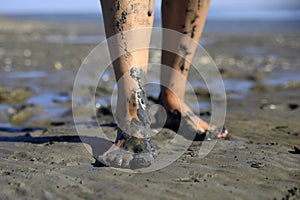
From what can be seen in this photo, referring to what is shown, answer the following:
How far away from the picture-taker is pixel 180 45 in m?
3.12

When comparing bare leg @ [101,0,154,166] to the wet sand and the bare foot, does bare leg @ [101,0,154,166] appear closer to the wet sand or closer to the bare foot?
the wet sand

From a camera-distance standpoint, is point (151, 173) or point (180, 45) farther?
point (180, 45)

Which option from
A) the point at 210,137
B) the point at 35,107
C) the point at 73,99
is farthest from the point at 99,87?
the point at 210,137

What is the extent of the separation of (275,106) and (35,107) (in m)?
2.34

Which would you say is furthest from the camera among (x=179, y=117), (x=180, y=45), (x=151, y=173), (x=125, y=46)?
(x=180, y=45)

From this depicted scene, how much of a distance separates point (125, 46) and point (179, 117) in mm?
892

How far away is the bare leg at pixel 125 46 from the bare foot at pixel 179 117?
0.76 meters

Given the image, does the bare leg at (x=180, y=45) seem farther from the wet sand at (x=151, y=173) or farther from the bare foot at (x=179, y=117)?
the wet sand at (x=151, y=173)

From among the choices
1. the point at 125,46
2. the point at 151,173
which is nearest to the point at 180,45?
the point at 125,46

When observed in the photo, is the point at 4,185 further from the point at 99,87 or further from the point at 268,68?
the point at 268,68

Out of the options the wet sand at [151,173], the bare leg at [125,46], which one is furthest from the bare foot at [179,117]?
the bare leg at [125,46]

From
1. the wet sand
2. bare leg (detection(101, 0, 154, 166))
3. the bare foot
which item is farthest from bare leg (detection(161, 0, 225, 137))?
bare leg (detection(101, 0, 154, 166))

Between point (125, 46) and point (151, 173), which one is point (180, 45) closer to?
point (125, 46)

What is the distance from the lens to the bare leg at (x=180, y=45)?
3029 mm
